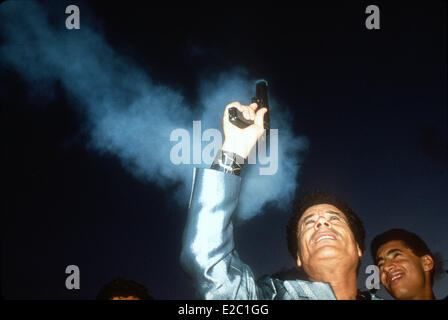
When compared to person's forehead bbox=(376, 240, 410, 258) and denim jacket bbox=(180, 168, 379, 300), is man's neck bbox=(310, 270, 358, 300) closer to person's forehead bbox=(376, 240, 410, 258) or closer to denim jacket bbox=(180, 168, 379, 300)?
denim jacket bbox=(180, 168, 379, 300)

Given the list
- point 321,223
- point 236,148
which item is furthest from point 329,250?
point 236,148

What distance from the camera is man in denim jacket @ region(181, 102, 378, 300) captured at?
5.64 feet

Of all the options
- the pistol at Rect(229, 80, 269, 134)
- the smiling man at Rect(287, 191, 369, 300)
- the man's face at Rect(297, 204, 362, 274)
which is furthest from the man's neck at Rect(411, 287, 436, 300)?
the pistol at Rect(229, 80, 269, 134)

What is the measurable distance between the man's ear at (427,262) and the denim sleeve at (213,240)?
7.94ft

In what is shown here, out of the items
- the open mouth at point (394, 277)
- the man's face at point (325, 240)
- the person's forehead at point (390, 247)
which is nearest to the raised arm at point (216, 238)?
the man's face at point (325, 240)

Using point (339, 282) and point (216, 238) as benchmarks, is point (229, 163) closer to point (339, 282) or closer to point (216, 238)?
point (216, 238)

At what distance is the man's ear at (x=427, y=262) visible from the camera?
304cm

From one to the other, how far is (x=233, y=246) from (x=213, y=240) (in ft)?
0.84

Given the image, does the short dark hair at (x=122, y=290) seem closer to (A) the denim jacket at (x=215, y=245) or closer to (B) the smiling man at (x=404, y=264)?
(A) the denim jacket at (x=215, y=245)

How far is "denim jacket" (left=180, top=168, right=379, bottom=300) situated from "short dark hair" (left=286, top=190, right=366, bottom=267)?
971 mm

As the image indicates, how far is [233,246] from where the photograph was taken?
6.30ft

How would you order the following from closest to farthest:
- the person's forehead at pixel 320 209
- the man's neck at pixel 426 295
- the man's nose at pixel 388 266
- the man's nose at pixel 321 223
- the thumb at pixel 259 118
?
the thumb at pixel 259 118, the man's nose at pixel 321 223, the person's forehead at pixel 320 209, the man's neck at pixel 426 295, the man's nose at pixel 388 266
